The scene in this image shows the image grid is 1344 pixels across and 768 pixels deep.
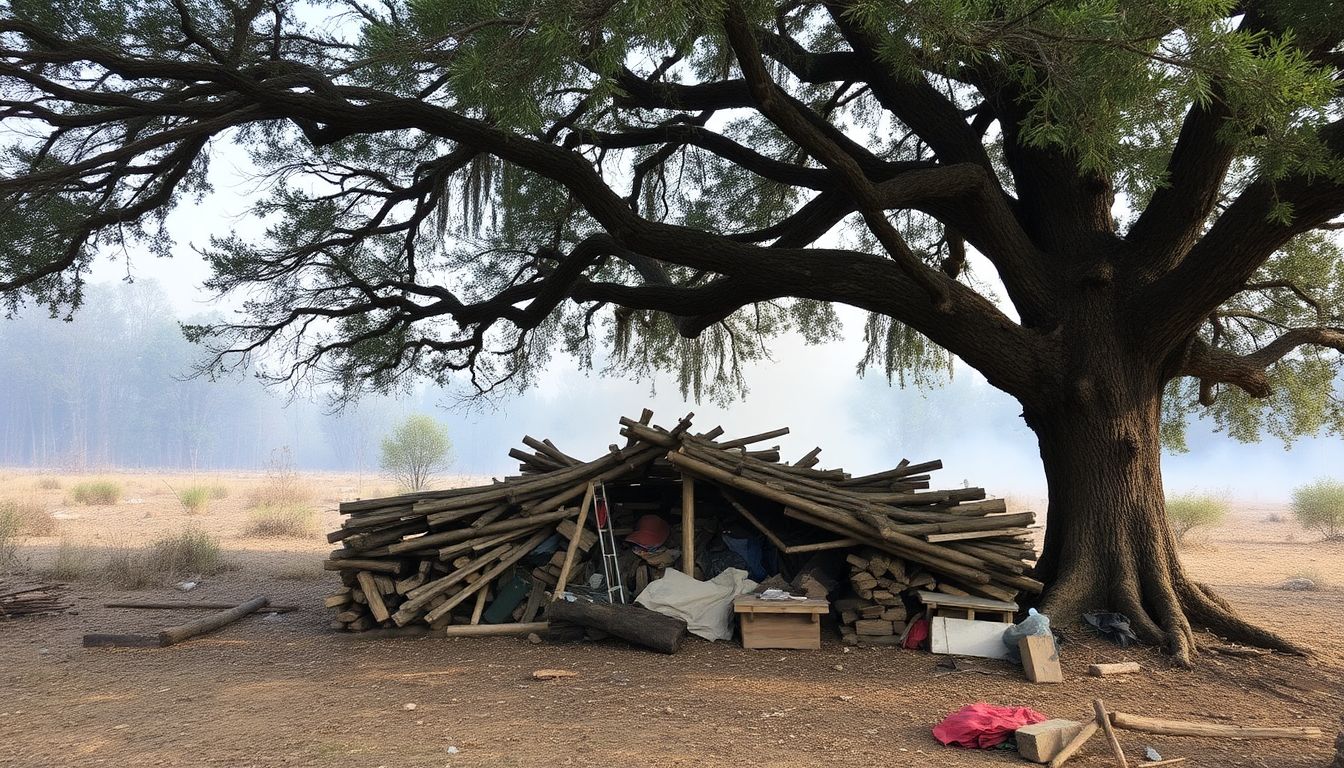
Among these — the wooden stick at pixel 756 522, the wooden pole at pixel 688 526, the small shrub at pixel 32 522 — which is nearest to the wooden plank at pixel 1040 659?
the wooden stick at pixel 756 522

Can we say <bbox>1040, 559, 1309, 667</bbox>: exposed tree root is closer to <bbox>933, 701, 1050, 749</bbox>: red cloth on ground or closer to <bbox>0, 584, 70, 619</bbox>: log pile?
<bbox>933, 701, 1050, 749</bbox>: red cloth on ground

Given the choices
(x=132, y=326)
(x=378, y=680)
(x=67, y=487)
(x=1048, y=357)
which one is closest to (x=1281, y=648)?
(x=1048, y=357)

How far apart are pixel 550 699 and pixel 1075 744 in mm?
3137

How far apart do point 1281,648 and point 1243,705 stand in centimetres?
181

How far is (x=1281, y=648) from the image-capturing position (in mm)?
6914

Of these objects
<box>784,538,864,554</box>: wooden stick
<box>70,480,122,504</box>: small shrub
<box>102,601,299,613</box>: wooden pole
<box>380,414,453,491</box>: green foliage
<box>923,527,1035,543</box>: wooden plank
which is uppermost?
<box>380,414,453,491</box>: green foliage

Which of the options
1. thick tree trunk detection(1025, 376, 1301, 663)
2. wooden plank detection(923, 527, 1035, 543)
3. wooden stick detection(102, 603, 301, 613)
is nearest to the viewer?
wooden plank detection(923, 527, 1035, 543)

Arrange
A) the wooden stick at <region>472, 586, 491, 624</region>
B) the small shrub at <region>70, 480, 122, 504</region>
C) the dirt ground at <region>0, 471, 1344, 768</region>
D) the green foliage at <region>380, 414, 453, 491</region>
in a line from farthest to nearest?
the green foliage at <region>380, 414, 453, 491</region> < the small shrub at <region>70, 480, 122, 504</region> < the wooden stick at <region>472, 586, 491, 624</region> < the dirt ground at <region>0, 471, 1344, 768</region>

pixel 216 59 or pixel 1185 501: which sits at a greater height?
pixel 216 59

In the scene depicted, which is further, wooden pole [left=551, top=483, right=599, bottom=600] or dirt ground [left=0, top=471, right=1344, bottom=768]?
wooden pole [left=551, top=483, right=599, bottom=600]

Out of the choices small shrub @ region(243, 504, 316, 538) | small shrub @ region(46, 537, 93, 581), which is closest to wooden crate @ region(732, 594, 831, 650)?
small shrub @ region(46, 537, 93, 581)

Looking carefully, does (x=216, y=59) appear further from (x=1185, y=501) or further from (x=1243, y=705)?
(x=1185, y=501)

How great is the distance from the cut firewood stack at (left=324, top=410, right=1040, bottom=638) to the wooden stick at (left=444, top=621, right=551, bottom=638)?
0.12 metres

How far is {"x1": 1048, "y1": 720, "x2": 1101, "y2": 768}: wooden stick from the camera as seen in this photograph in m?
4.27
